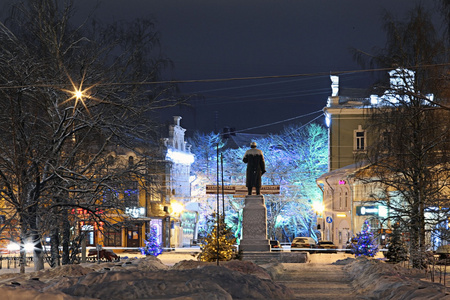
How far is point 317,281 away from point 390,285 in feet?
24.9

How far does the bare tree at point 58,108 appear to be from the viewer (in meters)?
26.0

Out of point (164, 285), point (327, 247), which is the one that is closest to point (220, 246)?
point (164, 285)

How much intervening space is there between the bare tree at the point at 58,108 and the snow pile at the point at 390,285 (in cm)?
877

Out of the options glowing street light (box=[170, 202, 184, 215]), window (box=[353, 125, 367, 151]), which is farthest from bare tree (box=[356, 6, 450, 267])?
glowing street light (box=[170, 202, 184, 215])

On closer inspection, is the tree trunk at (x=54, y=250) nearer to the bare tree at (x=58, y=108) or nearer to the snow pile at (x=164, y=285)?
the bare tree at (x=58, y=108)

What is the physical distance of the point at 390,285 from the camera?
18.9 m

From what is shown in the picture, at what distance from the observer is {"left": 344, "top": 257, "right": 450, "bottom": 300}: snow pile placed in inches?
582

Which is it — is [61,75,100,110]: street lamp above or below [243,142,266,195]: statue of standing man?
above

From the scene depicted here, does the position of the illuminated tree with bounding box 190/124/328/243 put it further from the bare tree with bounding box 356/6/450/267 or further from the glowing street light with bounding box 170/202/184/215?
the bare tree with bounding box 356/6/450/267

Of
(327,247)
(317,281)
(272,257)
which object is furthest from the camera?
(327,247)

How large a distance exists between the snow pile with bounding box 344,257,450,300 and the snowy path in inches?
15.8

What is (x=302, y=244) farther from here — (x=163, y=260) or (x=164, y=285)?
(x=164, y=285)

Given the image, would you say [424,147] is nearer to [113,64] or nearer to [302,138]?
[113,64]

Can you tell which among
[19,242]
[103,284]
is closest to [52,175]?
[19,242]
